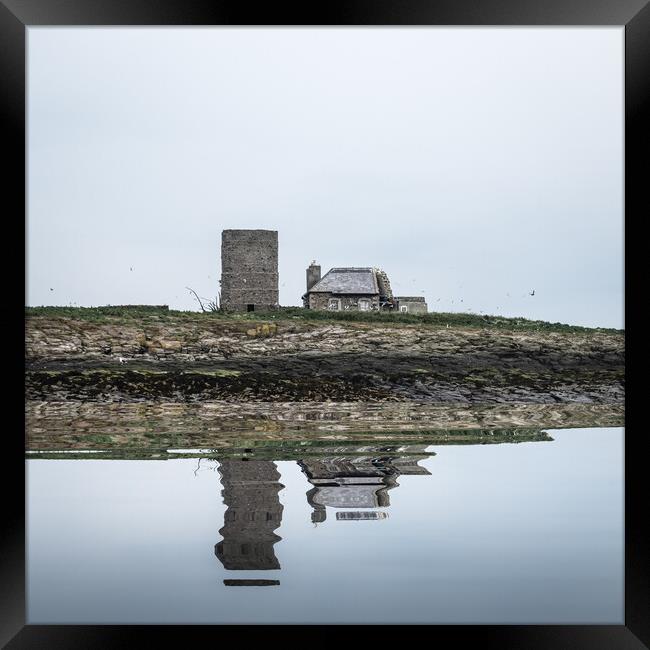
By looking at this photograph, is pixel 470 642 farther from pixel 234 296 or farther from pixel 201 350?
pixel 234 296

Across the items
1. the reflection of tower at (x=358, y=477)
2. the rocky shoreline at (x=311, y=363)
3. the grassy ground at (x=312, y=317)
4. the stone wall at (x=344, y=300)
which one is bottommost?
the reflection of tower at (x=358, y=477)

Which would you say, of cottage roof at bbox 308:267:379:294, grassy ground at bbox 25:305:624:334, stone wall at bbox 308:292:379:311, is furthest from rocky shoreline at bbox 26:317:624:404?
cottage roof at bbox 308:267:379:294

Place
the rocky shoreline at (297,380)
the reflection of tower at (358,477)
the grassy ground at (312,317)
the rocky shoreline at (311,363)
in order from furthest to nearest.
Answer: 1. the grassy ground at (312,317)
2. the rocky shoreline at (311,363)
3. the rocky shoreline at (297,380)
4. the reflection of tower at (358,477)

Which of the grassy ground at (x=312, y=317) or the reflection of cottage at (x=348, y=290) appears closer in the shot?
the grassy ground at (x=312, y=317)

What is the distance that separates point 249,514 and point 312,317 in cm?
2096

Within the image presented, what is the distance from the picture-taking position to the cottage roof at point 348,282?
37.5 m

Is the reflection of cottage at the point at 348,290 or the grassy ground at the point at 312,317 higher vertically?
the reflection of cottage at the point at 348,290

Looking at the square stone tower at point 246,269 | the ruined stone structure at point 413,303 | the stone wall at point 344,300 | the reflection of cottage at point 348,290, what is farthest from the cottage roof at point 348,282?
the square stone tower at point 246,269

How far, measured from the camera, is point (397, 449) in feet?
32.5

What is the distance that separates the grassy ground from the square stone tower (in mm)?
3651

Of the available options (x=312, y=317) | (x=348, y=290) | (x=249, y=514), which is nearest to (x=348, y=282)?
(x=348, y=290)

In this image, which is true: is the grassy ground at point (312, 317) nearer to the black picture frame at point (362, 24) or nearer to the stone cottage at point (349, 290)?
the stone cottage at point (349, 290)

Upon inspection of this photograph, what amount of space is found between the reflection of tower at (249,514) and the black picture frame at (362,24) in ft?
5.10
